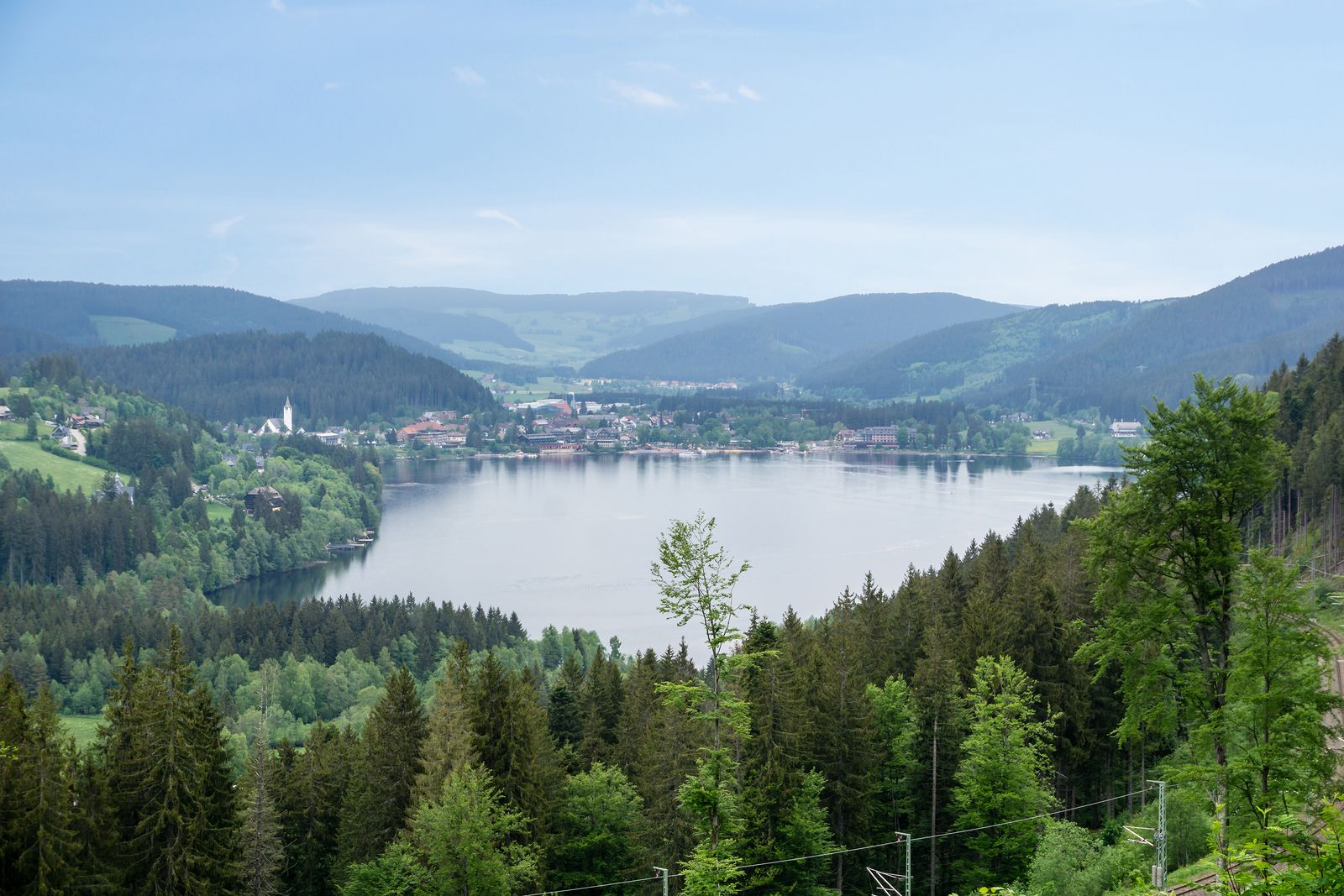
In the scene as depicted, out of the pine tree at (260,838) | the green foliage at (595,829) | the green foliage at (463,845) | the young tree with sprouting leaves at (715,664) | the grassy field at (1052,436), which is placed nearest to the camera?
the young tree with sprouting leaves at (715,664)

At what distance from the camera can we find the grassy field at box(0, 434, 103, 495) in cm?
9269

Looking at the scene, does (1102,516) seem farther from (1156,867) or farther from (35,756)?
(35,756)

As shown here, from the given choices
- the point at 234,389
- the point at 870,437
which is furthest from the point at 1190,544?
the point at 234,389

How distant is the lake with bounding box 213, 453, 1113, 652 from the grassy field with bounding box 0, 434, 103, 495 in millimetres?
Answer: 23016

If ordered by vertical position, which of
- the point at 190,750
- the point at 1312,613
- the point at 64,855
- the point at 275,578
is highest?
the point at 1312,613

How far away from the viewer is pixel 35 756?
17.0m

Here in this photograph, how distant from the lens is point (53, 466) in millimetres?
95688

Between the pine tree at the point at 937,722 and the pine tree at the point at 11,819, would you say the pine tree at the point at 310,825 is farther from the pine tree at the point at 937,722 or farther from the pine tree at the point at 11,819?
the pine tree at the point at 937,722

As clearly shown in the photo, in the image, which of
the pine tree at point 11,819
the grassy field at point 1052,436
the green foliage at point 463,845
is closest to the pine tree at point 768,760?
the green foliage at point 463,845

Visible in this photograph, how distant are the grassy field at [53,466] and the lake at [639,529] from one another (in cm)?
2302

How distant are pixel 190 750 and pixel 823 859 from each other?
10095mm

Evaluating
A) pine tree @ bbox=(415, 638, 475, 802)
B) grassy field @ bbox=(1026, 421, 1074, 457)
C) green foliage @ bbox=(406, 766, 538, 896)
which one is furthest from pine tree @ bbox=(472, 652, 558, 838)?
grassy field @ bbox=(1026, 421, 1074, 457)

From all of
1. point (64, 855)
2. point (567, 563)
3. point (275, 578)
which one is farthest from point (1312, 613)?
point (275, 578)

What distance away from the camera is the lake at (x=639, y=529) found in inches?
2530
